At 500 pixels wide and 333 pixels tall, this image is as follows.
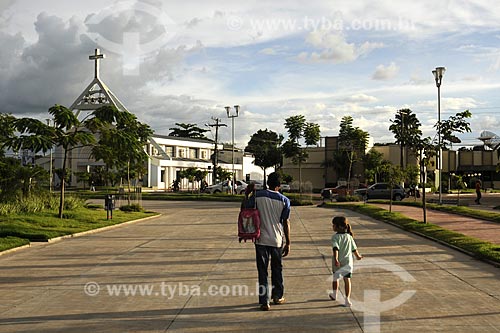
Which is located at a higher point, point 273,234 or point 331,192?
point 273,234

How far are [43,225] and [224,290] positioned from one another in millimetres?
12102

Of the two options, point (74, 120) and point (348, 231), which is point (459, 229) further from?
point (74, 120)

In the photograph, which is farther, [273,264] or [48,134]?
[48,134]

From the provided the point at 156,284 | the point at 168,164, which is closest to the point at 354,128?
the point at 168,164

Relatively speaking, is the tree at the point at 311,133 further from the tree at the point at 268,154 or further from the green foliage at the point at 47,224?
the tree at the point at 268,154

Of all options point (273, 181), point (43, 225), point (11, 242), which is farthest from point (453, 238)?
point (43, 225)

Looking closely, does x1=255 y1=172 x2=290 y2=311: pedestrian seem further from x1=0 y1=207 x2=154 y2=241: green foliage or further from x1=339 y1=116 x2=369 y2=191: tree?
x1=339 y1=116 x2=369 y2=191: tree

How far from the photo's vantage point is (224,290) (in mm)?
9141

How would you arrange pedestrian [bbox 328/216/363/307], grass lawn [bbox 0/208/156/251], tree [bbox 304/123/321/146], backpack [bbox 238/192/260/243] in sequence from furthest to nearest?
tree [bbox 304/123/321/146] < grass lawn [bbox 0/208/156/251] < pedestrian [bbox 328/216/363/307] < backpack [bbox 238/192/260/243]

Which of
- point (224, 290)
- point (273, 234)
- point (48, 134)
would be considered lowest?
point (224, 290)

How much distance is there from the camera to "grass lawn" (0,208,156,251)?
52.5 feet

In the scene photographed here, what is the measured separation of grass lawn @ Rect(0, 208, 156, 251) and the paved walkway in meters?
0.84

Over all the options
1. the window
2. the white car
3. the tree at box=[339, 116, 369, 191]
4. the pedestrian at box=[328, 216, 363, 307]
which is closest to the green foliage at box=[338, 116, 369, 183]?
the tree at box=[339, 116, 369, 191]

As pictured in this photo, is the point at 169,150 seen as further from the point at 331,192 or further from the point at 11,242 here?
the point at 11,242
